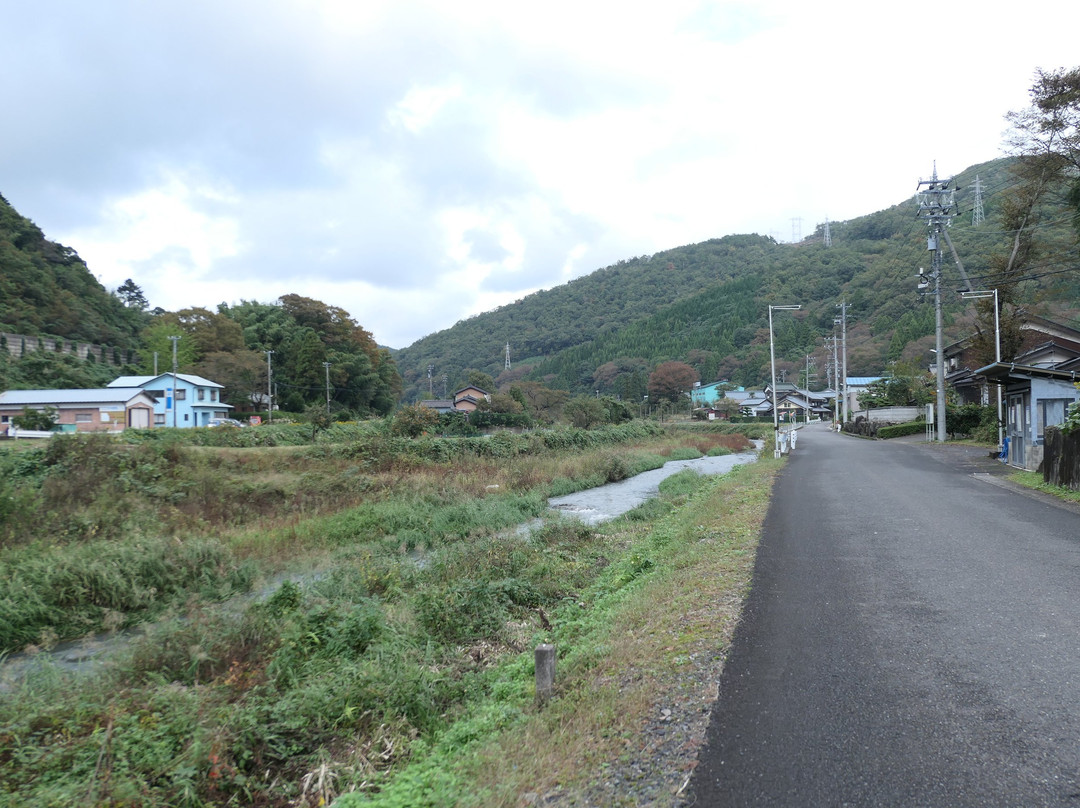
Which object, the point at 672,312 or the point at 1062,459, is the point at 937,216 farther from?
the point at 672,312

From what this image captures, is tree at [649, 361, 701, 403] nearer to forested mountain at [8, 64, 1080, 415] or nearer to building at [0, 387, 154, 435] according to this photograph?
forested mountain at [8, 64, 1080, 415]

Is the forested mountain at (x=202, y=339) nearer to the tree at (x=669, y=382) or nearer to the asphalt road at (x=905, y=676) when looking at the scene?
the tree at (x=669, y=382)

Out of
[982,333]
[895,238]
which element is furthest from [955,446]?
[895,238]

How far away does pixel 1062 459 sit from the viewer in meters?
13.0

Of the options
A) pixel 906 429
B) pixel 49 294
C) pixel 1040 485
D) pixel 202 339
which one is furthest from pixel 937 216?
pixel 49 294

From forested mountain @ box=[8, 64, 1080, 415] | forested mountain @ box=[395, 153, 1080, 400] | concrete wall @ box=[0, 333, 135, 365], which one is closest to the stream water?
forested mountain @ box=[8, 64, 1080, 415]

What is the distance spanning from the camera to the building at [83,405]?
39875 mm

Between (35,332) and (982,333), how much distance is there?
71320 mm

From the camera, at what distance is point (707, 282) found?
110125 millimetres

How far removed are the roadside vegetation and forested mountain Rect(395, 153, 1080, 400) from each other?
160 feet

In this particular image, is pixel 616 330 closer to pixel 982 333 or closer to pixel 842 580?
pixel 982 333

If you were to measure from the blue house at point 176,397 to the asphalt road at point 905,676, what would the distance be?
4602 cm

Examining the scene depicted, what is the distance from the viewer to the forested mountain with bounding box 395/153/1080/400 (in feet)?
245

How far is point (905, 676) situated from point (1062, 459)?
1153 centimetres
